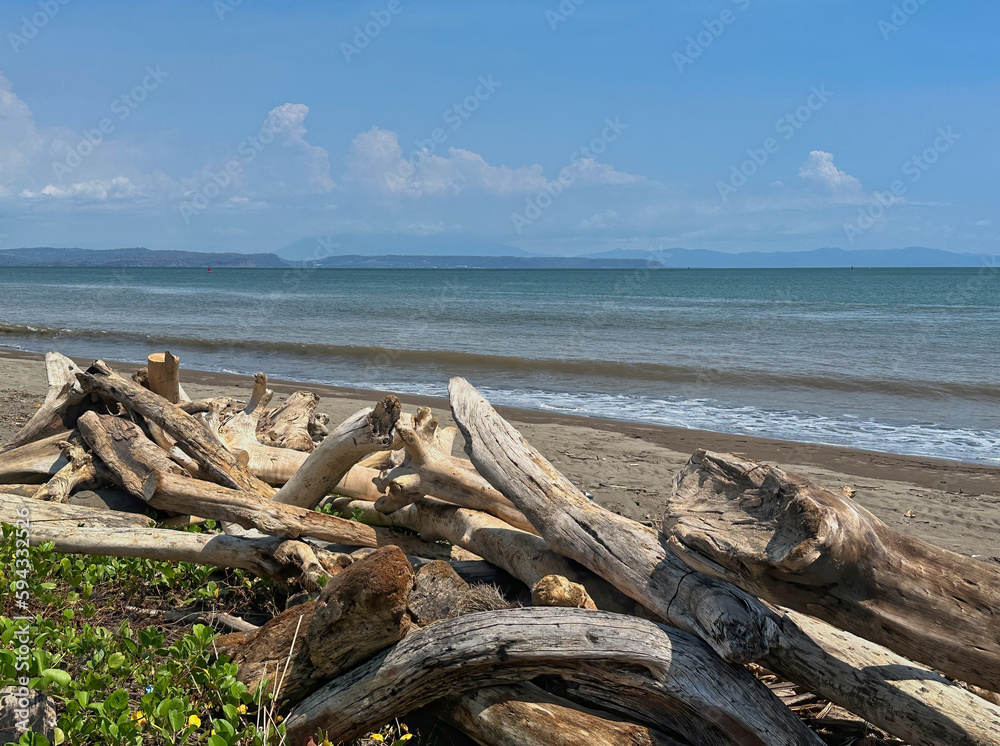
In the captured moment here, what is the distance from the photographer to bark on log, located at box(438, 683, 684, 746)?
8.81 ft

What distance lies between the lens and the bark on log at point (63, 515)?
179 inches

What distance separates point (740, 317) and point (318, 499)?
3405cm

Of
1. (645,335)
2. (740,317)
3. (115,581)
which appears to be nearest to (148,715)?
(115,581)

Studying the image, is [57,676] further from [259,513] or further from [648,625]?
[648,625]

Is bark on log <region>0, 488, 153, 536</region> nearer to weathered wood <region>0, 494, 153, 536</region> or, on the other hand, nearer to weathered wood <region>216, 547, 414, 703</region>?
weathered wood <region>0, 494, 153, 536</region>

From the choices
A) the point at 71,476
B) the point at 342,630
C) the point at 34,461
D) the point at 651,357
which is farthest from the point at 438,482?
the point at 651,357

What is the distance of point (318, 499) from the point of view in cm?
534

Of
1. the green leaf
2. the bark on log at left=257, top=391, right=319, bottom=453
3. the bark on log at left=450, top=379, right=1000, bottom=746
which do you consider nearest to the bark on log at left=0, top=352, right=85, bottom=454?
the bark on log at left=257, top=391, right=319, bottom=453

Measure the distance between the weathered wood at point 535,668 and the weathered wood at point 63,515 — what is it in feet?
7.70

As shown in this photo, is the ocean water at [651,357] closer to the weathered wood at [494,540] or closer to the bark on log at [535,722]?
the weathered wood at [494,540]

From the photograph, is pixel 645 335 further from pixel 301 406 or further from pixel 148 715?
pixel 148 715

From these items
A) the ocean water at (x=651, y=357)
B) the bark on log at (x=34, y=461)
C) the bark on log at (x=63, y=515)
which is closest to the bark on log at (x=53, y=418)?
the bark on log at (x=34, y=461)

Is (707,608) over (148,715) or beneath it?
over

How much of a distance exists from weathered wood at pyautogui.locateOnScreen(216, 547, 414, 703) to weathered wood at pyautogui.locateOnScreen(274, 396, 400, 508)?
5.84 feet
